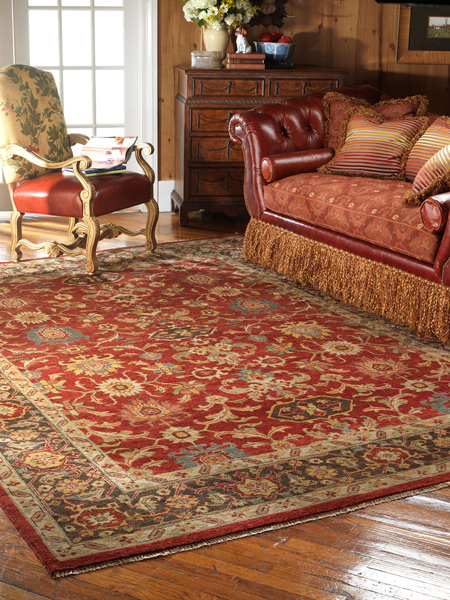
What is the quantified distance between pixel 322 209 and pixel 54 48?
288cm

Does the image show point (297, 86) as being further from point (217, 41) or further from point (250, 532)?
point (250, 532)

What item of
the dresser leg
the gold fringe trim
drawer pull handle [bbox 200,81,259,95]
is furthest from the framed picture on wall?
the gold fringe trim

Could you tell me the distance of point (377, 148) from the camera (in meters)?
4.71

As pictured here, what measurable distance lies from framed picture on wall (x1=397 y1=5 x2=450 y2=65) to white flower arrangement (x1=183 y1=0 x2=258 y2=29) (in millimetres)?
1286

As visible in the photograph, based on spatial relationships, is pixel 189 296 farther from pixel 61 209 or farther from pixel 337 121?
pixel 337 121

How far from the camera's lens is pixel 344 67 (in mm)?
6457

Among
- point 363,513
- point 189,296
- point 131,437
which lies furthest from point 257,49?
point 363,513

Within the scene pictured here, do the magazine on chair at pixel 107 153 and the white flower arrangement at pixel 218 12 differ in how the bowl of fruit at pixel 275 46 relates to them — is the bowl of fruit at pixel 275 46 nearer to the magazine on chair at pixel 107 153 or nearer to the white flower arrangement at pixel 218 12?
the white flower arrangement at pixel 218 12

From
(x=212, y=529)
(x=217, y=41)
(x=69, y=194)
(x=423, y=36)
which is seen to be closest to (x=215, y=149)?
(x=217, y=41)

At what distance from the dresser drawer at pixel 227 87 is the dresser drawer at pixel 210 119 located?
105 millimetres

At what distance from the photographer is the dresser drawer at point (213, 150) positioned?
580cm

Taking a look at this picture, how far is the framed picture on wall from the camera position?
20.3ft

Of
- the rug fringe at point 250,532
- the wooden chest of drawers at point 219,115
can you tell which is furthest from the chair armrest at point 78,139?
the rug fringe at point 250,532

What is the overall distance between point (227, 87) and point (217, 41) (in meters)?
0.44
